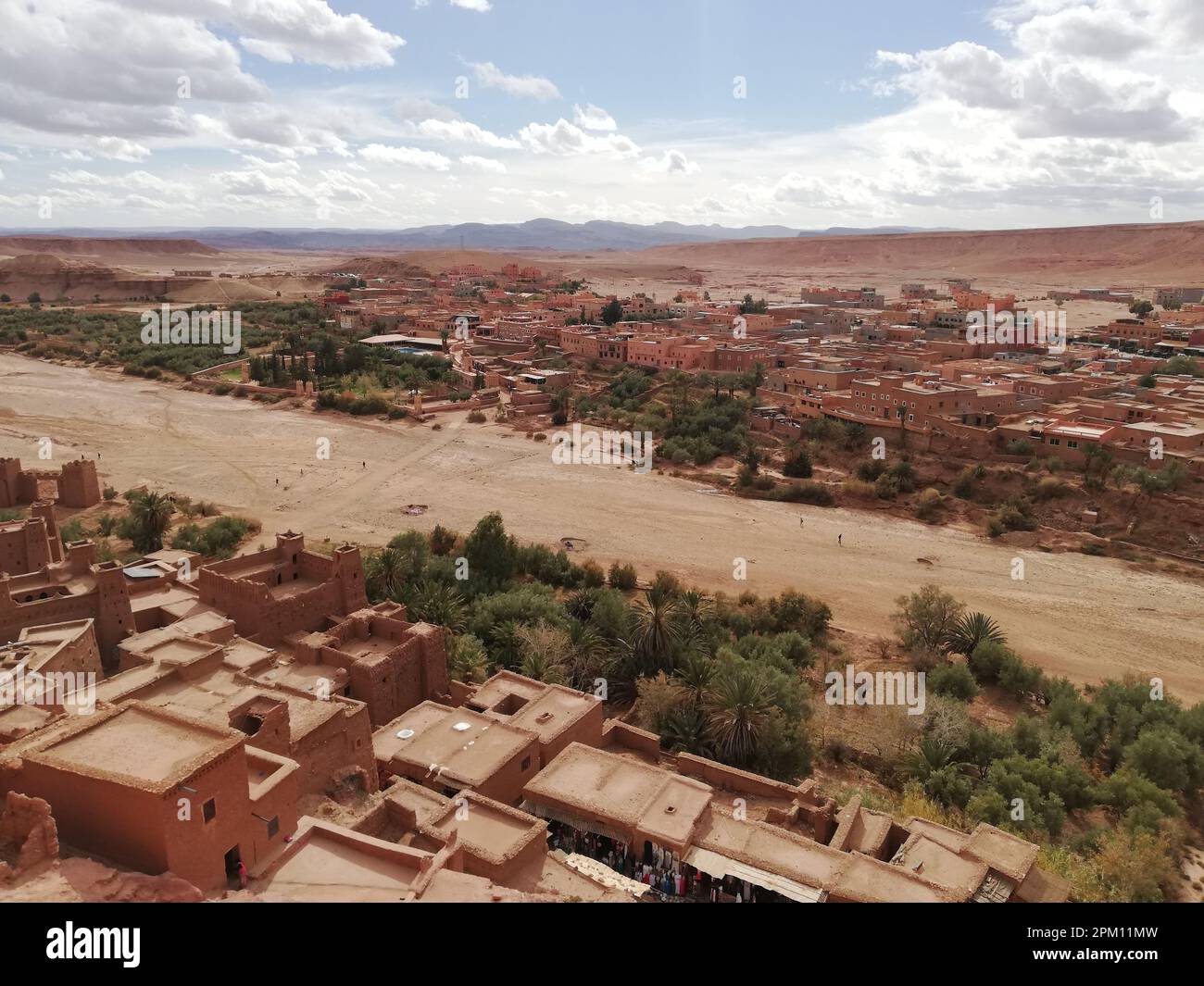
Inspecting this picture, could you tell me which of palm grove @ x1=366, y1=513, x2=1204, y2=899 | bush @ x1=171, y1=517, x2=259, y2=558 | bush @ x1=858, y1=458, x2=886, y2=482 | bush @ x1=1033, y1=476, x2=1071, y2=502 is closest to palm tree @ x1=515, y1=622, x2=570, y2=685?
palm grove @ x1=366, y1=513, x2=1204, y2=899

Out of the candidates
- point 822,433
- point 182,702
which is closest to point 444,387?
point 822,433

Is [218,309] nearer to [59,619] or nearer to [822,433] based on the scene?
[822,433]

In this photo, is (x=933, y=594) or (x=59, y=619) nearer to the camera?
(x=59, y=619)

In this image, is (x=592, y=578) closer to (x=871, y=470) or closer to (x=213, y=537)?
(x=213, y=537)

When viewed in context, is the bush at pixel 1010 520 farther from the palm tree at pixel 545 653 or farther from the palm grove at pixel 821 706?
the palm tree at pixel 545 653

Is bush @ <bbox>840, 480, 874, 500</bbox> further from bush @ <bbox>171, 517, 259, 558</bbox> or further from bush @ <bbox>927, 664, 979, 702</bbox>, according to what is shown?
bush @ <bbox>171, 517, 259, 558</bbox>

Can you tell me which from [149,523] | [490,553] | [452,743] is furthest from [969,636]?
[149,523]

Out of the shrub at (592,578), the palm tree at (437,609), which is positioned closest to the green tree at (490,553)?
the shrub at (592,578)
